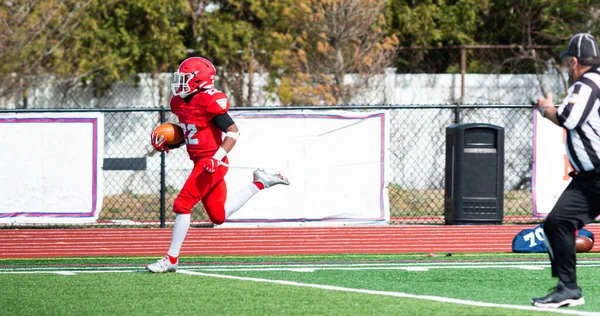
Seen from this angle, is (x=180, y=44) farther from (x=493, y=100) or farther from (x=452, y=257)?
(x=452, y=257)

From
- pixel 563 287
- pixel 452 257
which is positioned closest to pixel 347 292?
pixel 563 287

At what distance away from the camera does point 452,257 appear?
10148 millimetres

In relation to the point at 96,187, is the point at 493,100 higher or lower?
higher

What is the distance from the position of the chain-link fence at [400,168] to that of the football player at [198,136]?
4.58 meters

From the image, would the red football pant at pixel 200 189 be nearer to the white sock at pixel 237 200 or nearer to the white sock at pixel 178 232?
the white sock at pixel 178 232

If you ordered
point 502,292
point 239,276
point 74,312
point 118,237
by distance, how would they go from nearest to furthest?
1. point 74,312
2. point 502,292
3. point 239,276
4. point 118,237

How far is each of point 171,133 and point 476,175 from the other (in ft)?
18.3

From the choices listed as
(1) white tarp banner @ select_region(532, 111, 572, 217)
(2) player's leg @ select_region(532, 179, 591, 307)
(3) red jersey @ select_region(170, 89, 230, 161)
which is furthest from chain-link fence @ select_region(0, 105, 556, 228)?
(2) player's leg @ select_region(532, 179, 591, 307)

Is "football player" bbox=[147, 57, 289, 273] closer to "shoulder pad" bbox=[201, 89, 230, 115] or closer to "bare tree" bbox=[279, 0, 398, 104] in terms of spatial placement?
"shoulder pad" bbox=[201, 89, 230, 115]

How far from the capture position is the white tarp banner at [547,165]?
13406 millimetres

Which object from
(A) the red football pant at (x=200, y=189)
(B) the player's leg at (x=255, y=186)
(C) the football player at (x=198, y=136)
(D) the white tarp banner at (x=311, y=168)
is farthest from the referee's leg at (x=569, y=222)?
(D) the white tarp banner at (x=311, y=168)

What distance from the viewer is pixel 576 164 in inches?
252

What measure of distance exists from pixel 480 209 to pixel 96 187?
5114 mm

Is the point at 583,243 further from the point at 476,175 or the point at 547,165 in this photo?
the point at 547,165
